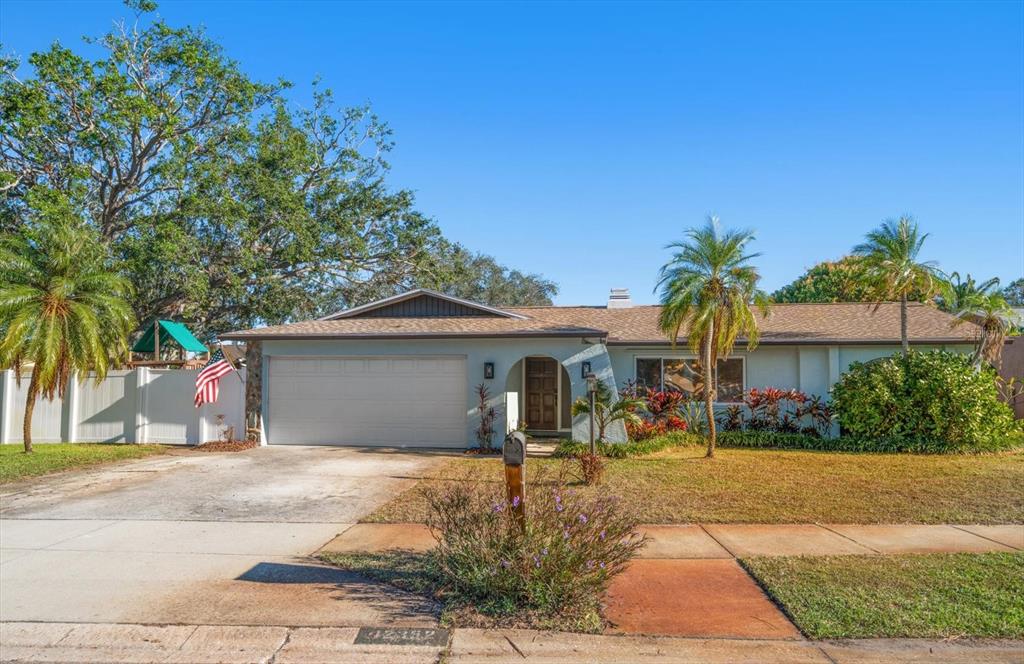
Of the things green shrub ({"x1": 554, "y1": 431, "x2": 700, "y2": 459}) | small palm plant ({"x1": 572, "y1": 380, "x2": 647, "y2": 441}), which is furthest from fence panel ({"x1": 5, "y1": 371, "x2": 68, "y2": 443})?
small palm plant ({"x1": 572, "y1": 380, "x2": 647, "y2": 441})

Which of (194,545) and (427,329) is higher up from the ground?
(427,329)

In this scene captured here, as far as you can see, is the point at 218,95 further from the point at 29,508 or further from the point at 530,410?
the point at 29,508

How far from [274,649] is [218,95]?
931 inches

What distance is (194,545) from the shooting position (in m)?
7.34

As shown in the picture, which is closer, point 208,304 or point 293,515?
point 293,515

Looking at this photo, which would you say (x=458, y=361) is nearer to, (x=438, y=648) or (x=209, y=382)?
(x=209, y=382)

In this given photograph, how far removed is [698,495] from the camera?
9812mm

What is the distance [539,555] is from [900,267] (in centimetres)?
1478

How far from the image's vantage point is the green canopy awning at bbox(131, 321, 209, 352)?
1945cm

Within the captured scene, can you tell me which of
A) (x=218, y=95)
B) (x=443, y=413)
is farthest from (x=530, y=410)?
(x=218, y=95)

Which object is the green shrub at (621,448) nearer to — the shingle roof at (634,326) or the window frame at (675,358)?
the shingle roof at (634,326)

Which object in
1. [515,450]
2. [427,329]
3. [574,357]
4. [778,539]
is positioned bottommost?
[778,539]

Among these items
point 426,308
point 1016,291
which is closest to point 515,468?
point 426,308

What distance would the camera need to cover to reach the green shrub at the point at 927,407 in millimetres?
14203
